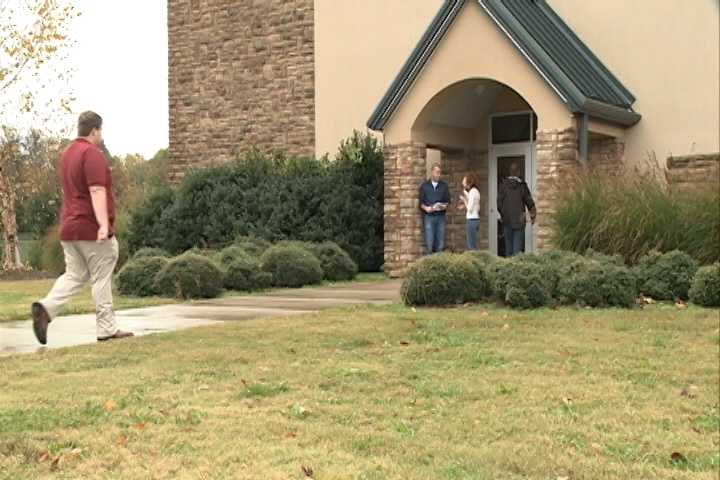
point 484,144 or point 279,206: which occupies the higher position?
point 484,144

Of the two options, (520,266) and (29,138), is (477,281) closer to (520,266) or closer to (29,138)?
(520,266)

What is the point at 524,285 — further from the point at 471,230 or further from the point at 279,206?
the point at 279,206

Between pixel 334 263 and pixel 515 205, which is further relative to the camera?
pixel 334 263

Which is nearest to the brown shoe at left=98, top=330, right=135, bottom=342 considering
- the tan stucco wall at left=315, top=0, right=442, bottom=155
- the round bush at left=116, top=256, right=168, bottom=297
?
the round bush at left=116, top=256, right=168, bottom=297

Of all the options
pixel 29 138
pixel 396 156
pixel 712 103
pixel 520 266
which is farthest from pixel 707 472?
pixel 29 138

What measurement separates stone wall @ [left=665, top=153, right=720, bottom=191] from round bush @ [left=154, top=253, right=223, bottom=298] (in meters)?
6.25

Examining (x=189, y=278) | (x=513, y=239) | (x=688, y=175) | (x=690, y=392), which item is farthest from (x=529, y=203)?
(x=690, y=392)

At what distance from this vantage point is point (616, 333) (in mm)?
7750

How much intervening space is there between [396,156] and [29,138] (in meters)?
12.7

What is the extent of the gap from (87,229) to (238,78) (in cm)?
1579

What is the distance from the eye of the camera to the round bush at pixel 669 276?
998 centimetres

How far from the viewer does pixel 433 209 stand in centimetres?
1603

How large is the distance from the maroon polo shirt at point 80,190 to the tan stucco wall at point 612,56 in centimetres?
482

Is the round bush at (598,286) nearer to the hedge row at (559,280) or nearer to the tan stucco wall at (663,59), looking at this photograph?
the hedge row at (559,280)
